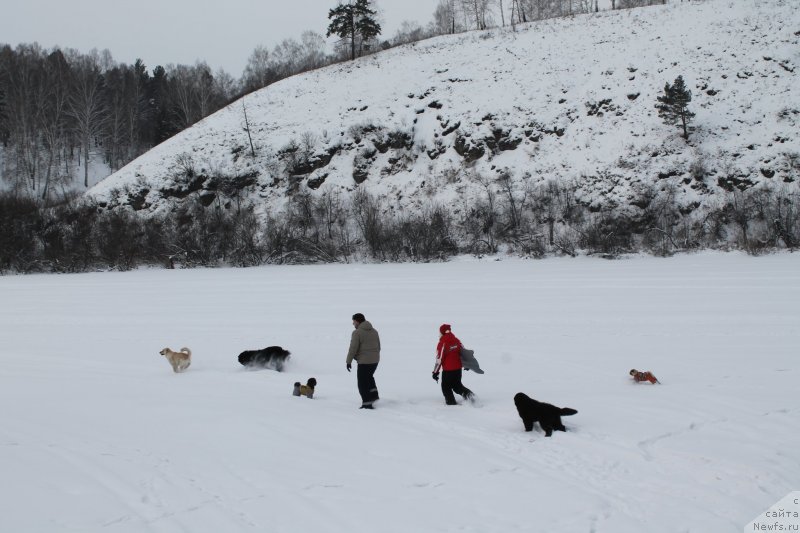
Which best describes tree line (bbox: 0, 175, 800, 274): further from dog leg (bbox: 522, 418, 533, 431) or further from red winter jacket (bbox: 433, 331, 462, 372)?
dog leg (bbox: 522, 418, 533, 431)

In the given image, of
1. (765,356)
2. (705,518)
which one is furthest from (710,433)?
(765,356)

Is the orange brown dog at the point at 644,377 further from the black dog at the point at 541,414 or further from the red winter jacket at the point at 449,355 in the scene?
the red winter jacket at the point at 449,355

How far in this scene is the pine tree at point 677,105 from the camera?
117 ft

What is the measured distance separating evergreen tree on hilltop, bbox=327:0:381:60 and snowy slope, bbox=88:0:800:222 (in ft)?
20.0

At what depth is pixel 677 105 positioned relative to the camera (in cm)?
3600

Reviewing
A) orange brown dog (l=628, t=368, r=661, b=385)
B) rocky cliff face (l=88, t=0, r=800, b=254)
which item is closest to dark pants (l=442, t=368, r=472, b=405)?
orange brown dog (l=628, t=368, r=661, b=385)

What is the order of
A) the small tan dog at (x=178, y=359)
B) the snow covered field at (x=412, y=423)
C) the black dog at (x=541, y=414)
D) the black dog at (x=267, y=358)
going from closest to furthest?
the snow covered field at (x=412, y=423), the black dog at (x=541, y=414), the small tan dog at (x=178, y=359), the black dog at (x=267, y=358)

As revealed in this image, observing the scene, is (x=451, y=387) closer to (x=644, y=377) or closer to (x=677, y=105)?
(x=644, y=377)

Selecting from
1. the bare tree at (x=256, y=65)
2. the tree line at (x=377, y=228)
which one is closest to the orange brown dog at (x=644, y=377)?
the tree line at (x=377, y=228)

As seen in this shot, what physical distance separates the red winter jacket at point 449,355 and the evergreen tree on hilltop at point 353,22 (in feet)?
182

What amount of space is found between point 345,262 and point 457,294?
724 inches

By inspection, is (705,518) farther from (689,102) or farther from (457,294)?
(689,102)

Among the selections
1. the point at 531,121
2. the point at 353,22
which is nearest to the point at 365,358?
the point at 531,121

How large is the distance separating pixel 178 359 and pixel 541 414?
26.1 ft
